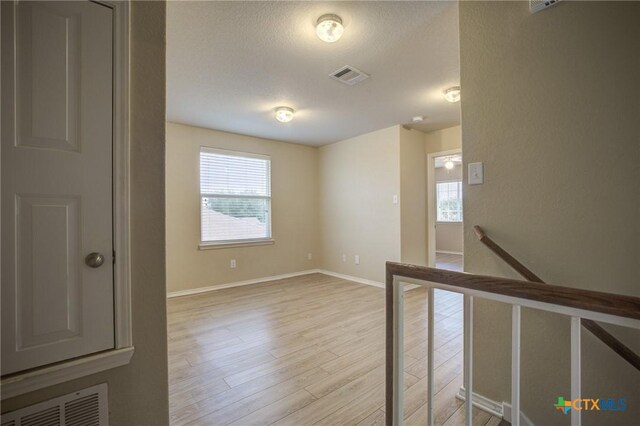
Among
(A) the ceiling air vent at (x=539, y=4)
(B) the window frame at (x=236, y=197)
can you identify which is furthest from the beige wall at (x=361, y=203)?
(A) the ceiling air vent at (x=539, y=4)

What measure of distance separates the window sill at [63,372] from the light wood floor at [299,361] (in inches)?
30.2

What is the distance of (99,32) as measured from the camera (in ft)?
3.21

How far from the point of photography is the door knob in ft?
3.15

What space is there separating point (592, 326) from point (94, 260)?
2043 mm

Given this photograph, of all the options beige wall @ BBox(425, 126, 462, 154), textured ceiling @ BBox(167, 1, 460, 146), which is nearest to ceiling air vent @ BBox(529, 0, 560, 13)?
textured ceiling @ BBox(167, 1, 460, 146)

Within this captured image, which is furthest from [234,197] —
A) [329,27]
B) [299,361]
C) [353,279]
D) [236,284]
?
[329,27]

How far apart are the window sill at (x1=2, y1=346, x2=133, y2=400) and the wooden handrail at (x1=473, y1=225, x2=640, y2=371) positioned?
1762 mm

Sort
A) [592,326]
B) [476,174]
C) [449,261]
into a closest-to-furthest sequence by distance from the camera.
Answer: [592,326] < [476,174] < [449,261]

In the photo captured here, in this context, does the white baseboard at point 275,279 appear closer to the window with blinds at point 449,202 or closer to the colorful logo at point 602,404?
the colorful logo at point 602,404

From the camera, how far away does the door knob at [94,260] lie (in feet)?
3.15

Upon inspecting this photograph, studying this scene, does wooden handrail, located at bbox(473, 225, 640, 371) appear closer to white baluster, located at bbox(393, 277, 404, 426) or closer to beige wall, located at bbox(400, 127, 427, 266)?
white baluster, located at bbox(393, 277, 404, 426)

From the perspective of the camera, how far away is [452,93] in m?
2.82

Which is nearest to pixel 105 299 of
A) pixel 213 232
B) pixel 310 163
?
pixel 213 232

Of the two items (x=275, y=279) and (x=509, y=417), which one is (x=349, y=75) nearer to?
(x=509, y=417)
